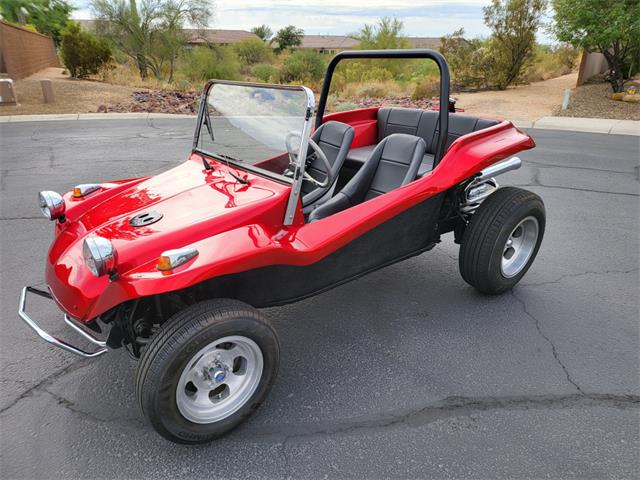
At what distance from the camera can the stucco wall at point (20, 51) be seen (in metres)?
16.0

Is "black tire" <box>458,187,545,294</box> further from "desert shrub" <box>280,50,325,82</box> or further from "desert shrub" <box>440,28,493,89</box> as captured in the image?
"desert shrub" <box>280,50,325,82</box>

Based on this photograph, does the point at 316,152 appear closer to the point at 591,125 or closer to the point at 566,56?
the point at 591,125

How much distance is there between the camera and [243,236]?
7.12ft

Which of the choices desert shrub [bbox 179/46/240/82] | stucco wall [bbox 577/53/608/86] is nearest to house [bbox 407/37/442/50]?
desert shrub [bbox 179/46/240/82]

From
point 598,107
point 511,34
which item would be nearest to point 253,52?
point 511,34

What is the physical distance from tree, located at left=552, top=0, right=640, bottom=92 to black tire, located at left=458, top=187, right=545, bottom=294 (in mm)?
10810

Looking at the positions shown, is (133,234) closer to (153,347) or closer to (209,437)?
(153,347)

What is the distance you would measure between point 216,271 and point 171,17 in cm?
2054

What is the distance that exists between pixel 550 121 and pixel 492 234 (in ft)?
31.6

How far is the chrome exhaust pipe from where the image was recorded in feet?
10.6

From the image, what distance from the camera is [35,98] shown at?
13.1 meters

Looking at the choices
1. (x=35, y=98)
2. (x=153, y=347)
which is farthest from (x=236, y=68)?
(x=153, y=347)

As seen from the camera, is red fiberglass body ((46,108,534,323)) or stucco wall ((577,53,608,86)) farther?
stucco wall ((577,53,608,86))

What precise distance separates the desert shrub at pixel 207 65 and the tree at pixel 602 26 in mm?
12341
